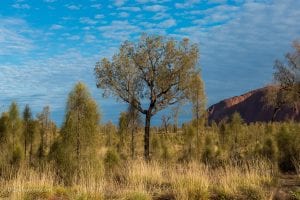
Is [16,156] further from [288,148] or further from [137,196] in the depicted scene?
[137,196]

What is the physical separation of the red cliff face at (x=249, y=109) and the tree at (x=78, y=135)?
108232 mm

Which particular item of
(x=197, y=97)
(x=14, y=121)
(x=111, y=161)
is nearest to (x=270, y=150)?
(x=111, y=161)

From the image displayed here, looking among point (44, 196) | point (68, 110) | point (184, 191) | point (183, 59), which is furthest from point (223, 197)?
point (183, 59)

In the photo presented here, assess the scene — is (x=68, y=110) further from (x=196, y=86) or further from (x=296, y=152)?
(x=196, y=86)

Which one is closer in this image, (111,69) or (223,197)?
(223,197)

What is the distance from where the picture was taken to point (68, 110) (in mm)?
18688

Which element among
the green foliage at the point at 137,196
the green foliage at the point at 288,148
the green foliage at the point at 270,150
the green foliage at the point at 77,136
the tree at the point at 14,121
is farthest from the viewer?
the tree at the point at 14,121

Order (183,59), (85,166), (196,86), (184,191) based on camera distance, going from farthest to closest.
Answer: (196,86) → (183,59) → (85,166) → (184,191)

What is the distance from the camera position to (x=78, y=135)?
18.3 m

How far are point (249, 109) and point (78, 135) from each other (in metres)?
135

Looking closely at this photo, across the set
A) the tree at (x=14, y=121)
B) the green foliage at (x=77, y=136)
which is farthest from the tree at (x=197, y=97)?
the green foliage at (x=77, y=136)

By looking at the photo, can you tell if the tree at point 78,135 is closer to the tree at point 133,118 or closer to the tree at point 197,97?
the tree at point 133,118

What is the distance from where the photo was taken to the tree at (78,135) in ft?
59.9

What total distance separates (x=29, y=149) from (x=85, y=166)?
19009 millimetres
